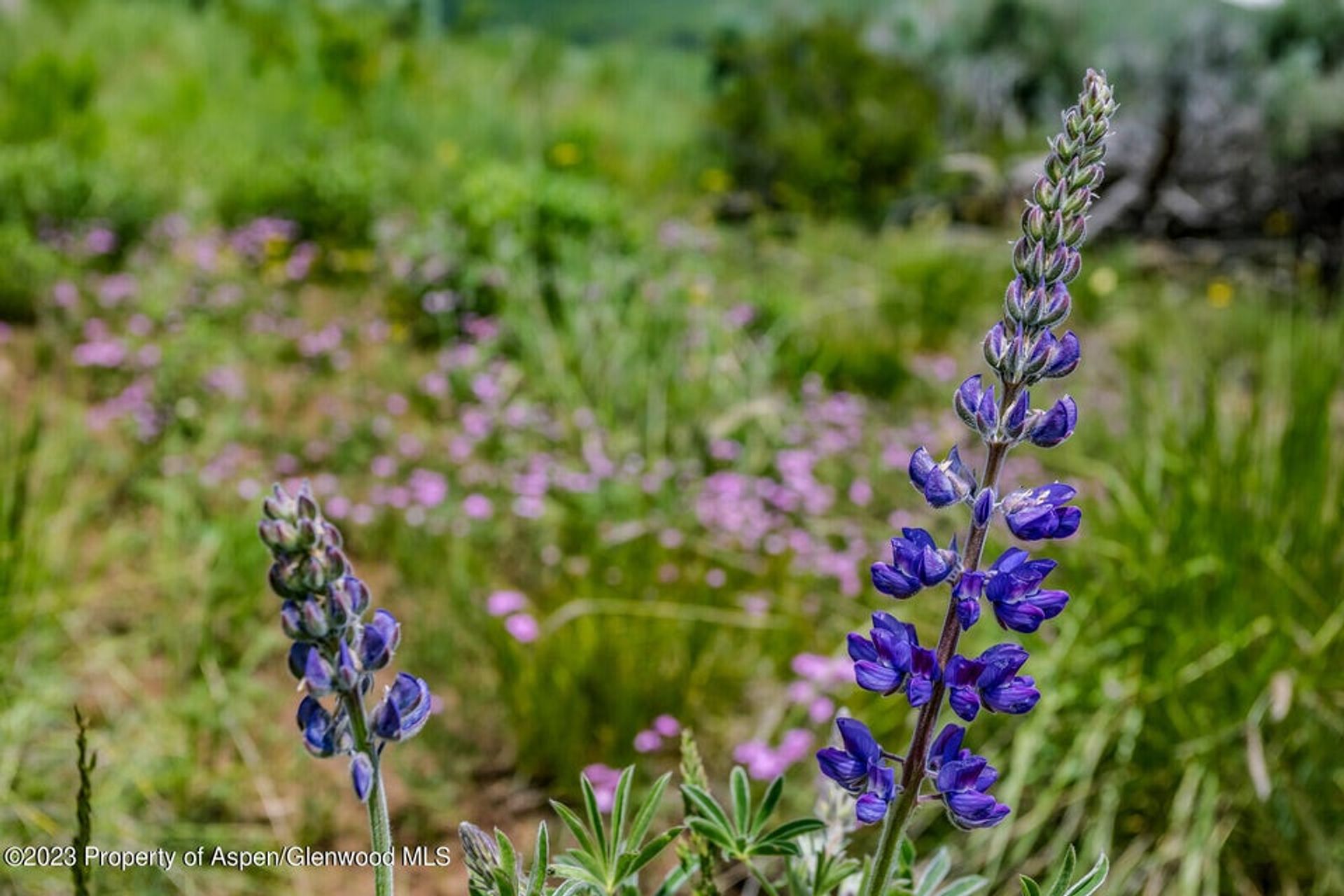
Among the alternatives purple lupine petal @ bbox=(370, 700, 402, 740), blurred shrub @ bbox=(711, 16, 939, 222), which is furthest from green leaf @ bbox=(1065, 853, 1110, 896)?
blurred shrub @ bbox=(711, 16, 939, 222)

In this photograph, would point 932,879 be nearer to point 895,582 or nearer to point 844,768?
point 844,768

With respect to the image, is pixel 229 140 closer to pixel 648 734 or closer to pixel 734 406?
pixel 734 406

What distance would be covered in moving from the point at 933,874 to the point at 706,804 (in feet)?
0.85

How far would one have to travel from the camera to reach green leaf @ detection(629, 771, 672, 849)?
1.08 meters

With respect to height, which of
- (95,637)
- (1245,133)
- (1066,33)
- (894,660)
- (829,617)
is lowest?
(95,637)

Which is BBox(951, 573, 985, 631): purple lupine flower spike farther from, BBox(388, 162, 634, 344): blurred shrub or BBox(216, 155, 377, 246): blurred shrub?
BBox(216, 155, 377, 246): blurred shrub

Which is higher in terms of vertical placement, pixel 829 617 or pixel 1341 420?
pixel 1341 420

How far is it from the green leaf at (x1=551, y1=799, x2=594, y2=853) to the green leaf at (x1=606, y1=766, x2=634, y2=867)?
0.08 ft

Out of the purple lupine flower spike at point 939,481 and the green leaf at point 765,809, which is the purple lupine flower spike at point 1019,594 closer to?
the purple lupine flower spike at point 939,481

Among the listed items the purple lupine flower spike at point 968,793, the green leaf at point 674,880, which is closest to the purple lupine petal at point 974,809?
the purple lupine flower spike at point 968,793

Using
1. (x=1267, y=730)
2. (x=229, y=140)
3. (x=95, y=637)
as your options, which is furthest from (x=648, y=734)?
(x=229, y=140)

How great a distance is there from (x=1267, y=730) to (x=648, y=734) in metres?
1.26

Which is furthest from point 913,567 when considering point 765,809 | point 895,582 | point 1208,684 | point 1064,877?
point 1208,684

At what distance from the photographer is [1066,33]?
12.5 meters
